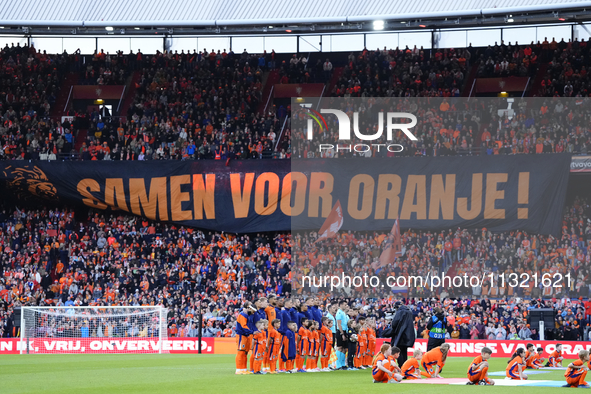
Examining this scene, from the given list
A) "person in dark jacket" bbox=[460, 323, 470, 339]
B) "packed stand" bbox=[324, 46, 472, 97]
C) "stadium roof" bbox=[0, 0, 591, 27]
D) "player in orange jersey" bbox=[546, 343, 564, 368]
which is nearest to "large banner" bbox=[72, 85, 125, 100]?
"stadium roof" bbox=[0, 0, 591, 27]

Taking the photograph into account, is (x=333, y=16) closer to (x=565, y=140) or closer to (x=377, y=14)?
(x=377, y=14)

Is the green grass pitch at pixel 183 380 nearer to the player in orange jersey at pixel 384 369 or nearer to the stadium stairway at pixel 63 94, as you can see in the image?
the player in orange jersey at pixel 384 369

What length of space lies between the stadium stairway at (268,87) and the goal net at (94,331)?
15295 mm

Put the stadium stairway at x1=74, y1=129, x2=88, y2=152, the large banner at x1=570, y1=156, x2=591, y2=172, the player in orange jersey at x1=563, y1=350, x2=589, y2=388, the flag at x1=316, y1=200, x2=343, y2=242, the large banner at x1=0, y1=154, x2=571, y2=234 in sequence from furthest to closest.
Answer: the stadium stairway at x1=74, y1=129, x2=88, y2=152
the flag at x1=316, y1=200, x2=343, y2=242
the large banner at x1=0, y1=154, x2=571, y2=234
the large banner at x1=570, y1=156, x2=591, y2=172
the player in orange jersey at x1=563, y1=350, x2=589, y2=388

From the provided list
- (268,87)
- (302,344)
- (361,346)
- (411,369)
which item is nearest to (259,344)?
(302,344)

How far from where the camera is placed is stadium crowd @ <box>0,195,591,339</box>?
95.5ft

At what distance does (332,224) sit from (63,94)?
1838 centimetres

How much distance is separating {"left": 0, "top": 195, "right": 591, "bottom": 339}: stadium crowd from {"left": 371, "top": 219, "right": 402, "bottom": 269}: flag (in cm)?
32

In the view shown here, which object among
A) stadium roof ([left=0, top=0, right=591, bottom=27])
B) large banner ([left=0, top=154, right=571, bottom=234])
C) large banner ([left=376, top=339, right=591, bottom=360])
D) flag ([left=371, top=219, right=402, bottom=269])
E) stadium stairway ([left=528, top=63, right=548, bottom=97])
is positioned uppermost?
stadium roof ([left=0, top=0, right=591, bottom=27])

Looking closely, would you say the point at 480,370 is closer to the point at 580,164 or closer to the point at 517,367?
the point at 517,367

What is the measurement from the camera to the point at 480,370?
15031mm

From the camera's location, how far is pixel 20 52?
145ft

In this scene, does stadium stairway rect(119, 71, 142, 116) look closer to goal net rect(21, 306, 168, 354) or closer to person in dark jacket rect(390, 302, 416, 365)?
goal net rect(21, 306, 168, 354)

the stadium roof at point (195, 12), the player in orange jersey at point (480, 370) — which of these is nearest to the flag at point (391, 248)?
the stadium roof at point (195, 12)
